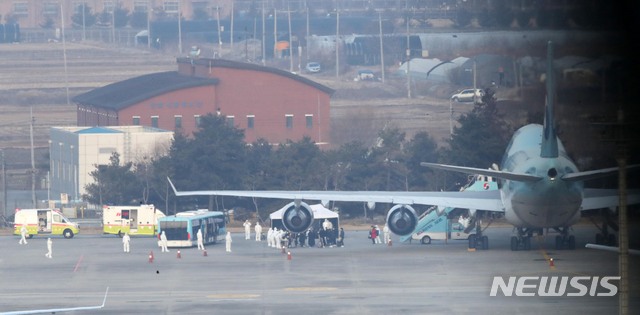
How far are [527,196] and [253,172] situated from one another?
35.7 metres

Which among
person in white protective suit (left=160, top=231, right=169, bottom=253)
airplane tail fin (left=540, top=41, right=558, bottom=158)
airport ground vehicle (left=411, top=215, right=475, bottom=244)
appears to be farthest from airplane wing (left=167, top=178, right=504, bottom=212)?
airplane tail fin (left=540, top=41, right=558, bottom=158)

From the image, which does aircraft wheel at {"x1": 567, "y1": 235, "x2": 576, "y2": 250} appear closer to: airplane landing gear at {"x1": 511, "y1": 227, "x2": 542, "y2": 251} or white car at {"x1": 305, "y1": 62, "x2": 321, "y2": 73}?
airplane landing gear at {"x1": 511, "y1": 227, "x2": 542, "y2": 251}

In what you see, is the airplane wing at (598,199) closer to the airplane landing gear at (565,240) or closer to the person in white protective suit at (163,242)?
the airplane landing gear at (565,240)

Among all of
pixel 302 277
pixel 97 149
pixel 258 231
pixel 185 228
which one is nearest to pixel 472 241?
pixel 302 277

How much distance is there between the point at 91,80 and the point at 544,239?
10342cm

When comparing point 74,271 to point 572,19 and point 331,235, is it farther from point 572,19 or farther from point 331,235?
point 572,19

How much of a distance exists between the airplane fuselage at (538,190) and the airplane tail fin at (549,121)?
1.12 ft

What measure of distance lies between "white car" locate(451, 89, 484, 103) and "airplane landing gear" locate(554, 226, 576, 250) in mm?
11949

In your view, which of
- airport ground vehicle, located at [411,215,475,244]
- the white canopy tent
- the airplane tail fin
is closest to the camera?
the airplane tail fin

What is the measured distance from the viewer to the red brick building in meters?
117

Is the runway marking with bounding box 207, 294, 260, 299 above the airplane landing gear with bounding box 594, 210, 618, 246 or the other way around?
the other way around

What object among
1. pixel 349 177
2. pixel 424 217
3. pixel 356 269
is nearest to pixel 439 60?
pixel 349 177

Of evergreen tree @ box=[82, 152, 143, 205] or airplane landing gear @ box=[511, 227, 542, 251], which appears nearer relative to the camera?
airplane landing gear @ box=[511, 227, 542, 251]

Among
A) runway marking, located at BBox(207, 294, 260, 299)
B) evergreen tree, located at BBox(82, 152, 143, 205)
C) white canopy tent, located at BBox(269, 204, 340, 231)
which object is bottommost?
runway marking, located at BBox(207, 294, 260, 299)
